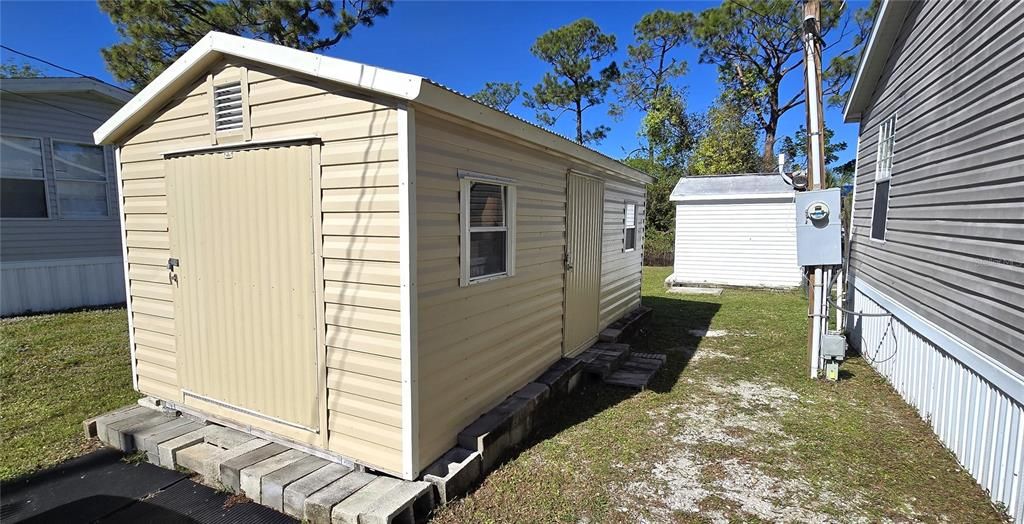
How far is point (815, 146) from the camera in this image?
17.7 feet

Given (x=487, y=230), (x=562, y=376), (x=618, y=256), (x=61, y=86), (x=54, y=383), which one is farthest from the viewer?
(x=61, y=86)

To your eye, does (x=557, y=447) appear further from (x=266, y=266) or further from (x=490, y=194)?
(x=266, y=266)

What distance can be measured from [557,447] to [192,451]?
8.70 feet

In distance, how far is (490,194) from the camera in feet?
12.4

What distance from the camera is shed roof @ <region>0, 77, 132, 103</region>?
24.5 feet

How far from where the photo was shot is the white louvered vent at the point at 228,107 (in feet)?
11.0

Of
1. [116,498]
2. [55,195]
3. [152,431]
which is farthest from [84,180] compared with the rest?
[116,498]

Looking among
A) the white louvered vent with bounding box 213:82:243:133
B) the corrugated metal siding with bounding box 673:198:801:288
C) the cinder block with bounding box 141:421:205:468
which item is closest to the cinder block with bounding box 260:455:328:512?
the cinder block with bounding box 141:421:205:468

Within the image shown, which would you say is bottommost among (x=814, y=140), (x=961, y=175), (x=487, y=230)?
(x=487, y=230)

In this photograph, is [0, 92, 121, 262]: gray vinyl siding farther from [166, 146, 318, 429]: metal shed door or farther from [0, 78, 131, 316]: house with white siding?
[166, 146, 318, 429]: metal shed door

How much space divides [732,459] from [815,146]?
12.3 ft

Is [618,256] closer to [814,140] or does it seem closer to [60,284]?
[814,140]

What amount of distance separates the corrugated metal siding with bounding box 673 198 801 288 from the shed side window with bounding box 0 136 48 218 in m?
14.1

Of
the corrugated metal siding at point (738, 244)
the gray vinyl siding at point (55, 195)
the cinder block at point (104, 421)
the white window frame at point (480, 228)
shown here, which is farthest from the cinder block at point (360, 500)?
the corrugated metal siding at point (738, 244)
